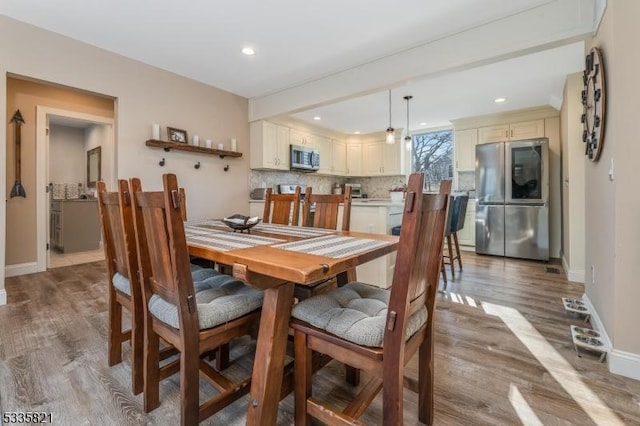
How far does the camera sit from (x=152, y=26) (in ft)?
8.78

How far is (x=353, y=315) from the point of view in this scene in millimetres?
1128

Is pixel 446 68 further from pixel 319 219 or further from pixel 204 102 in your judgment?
pixel 204 102

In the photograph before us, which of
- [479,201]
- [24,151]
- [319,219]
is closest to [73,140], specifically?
[24,151]

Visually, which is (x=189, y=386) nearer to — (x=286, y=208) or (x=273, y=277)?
(x=273, y=277)

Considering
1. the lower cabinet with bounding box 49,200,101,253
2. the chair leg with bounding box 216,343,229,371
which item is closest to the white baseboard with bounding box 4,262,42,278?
the lower cabinet with bounding box 49,200,101,253

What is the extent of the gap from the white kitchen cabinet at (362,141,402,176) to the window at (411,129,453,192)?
1.77ft

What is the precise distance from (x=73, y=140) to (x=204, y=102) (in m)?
4.37

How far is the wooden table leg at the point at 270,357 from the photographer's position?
1.14m

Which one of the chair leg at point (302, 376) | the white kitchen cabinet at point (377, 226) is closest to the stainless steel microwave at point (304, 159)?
the white kitchen cabinet at point (377, 226)

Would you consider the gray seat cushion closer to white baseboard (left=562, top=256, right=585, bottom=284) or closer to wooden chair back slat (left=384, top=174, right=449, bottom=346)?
wooden chair back slat (left=384, top=174, right=449, bottom=346)

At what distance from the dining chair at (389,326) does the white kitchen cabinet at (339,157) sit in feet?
16.7

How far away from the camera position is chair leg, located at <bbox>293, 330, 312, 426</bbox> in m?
1.17

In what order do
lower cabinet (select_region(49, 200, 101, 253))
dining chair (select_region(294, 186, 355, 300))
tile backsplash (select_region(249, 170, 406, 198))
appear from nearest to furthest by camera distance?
1. dining chair (select_region(294, 186, 355, 300))
2. tile backsplash (select_region(249, 170, 406, 198))
3. lower cabinet (select_region(49, 200, 101, 253))

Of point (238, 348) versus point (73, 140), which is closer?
point (238, 348)
